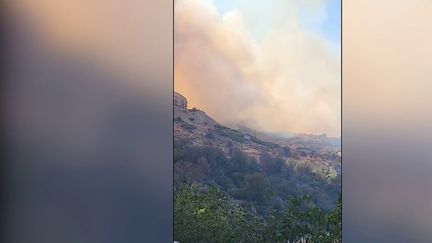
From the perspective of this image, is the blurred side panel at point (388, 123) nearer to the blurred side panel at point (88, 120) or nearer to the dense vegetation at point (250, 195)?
the dense vegetation at point (250, 195)

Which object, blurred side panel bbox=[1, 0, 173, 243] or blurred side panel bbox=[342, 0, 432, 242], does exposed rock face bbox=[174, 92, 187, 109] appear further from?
blurred side panel bbox=[342, 0, 432, 242]

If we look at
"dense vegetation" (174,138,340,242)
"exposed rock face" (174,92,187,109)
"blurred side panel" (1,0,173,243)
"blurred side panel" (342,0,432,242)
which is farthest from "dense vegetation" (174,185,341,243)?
"exposed rock face" (174,92,187,109)

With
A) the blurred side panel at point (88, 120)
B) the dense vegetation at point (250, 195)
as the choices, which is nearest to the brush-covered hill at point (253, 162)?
the dense vegetation at point (250, 195)

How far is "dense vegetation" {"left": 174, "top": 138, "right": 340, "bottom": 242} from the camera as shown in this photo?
484 centimetres

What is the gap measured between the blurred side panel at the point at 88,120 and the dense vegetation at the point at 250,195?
0.25 meters

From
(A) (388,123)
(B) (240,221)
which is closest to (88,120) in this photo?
(B) (240,221)

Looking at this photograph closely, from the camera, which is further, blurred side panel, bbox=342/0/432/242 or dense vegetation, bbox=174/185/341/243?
dense vegetation, bbox=174/185/341/243

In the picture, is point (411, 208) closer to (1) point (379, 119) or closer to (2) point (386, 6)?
(1) point (379, 119)

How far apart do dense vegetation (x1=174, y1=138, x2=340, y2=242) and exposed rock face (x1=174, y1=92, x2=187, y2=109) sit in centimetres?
34

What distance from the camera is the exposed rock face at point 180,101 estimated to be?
15.8 feet

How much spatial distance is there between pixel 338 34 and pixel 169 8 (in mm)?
1612

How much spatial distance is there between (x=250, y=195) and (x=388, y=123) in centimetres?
145

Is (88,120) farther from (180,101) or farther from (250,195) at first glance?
(250,195)

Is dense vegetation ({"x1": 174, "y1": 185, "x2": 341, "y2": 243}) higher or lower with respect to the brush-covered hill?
lower
